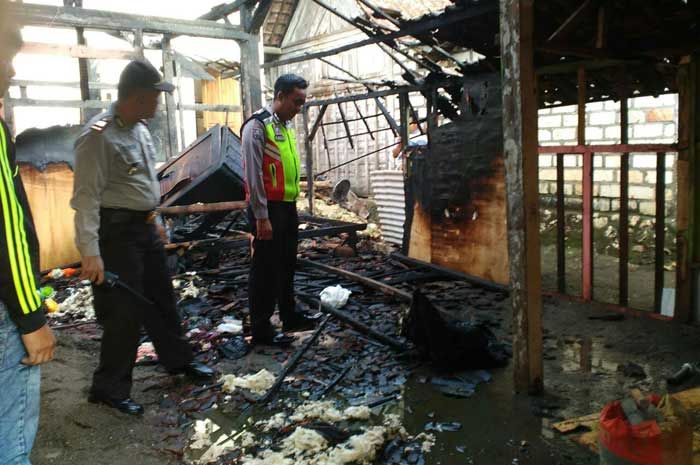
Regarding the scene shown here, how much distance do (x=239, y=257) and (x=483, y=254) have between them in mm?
4808

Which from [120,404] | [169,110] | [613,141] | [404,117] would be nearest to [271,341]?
[120,404]

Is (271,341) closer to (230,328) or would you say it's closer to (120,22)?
(230,328)

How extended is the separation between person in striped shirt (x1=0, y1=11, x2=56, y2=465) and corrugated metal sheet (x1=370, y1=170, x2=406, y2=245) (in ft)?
28.1

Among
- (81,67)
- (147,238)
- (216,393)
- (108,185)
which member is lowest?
(216,393)

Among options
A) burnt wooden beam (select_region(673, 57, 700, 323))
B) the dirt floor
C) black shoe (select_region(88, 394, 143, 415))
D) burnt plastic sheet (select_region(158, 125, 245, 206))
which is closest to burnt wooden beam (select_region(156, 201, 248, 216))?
burnt plastic sheet (select_region(158, 125, 245, 206))

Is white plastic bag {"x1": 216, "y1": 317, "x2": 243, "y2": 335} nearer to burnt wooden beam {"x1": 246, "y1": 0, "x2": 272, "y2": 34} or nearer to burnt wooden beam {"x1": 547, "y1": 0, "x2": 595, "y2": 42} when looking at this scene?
burnt wooden beam {"x1": 547, "y1": 0, "x2": 595, "y2": 42}

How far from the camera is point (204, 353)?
5.32 metres

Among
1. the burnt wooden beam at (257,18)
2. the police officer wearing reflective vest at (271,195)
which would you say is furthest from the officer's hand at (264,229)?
the burnt wooden beam at (257,18)

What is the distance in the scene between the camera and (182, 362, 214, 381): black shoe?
4.58 metres

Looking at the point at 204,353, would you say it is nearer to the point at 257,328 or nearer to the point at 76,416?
the point at 257,328

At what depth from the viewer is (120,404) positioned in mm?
3889

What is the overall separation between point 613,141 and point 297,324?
296 inches

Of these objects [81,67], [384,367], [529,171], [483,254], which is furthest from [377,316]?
[81,67]

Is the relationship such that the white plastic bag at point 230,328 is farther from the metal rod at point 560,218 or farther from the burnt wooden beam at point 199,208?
the metal rod at point 560,218
